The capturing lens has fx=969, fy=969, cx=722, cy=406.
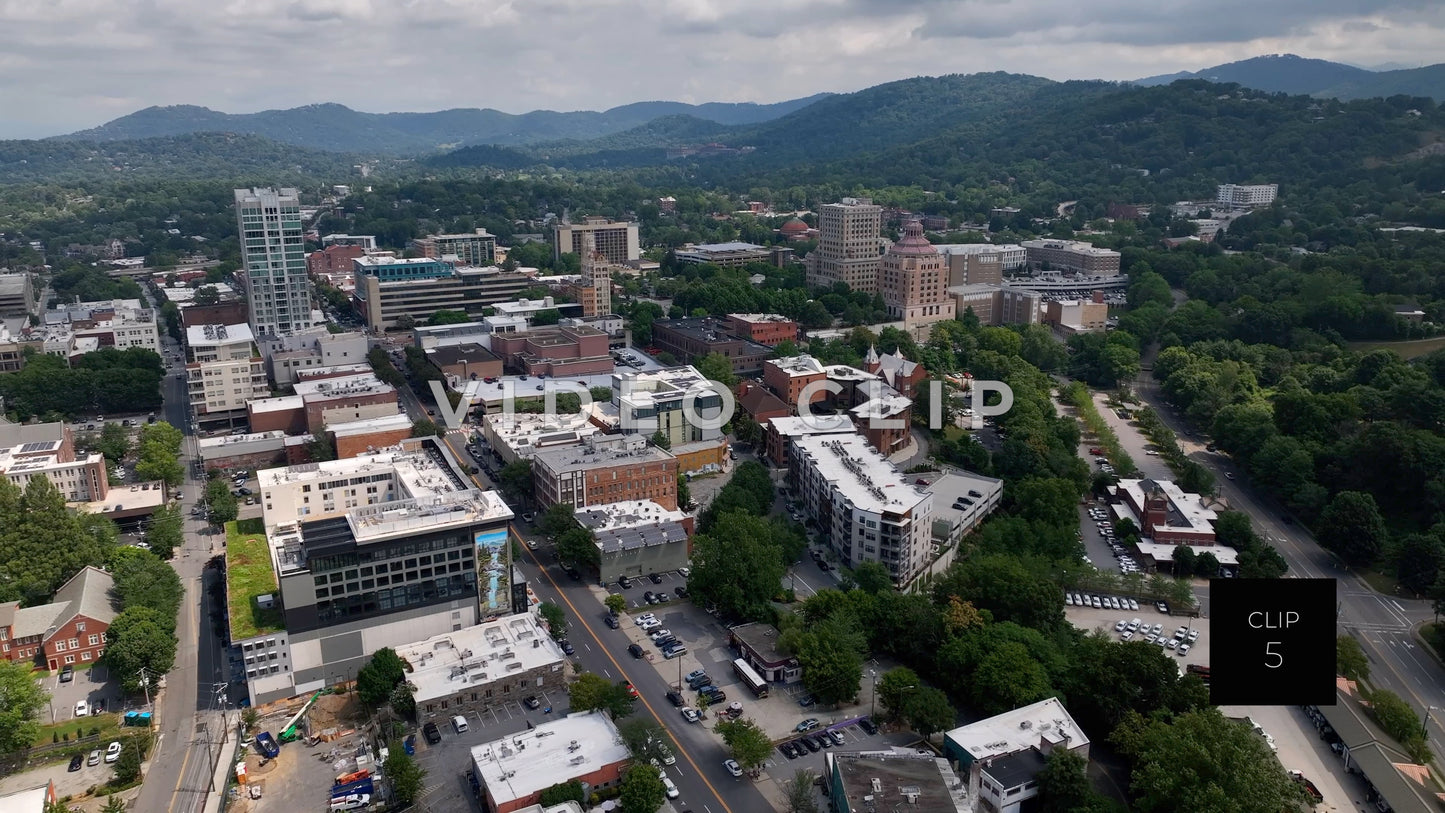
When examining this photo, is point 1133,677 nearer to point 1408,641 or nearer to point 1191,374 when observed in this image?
point 1408,641

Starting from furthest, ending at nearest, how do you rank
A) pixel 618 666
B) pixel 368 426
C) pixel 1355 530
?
1. pixel 368 426
2. pixel 1355 530
3. pixel 618 666

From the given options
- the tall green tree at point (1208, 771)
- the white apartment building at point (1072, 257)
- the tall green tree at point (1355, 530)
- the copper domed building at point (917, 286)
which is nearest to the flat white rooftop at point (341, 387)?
the copper domed building at point (917, 286)

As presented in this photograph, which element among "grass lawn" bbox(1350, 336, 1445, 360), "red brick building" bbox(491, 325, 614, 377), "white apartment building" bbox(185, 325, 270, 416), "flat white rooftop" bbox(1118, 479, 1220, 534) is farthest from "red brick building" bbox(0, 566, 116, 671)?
"grass lawn" bbox(1350, 336, 1445, 360)

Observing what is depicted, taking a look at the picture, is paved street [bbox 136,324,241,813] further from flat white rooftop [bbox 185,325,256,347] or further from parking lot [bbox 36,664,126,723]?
flat white rooftop [bbox 185,325,256,347]

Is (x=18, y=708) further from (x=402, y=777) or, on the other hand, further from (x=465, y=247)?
(x=465, y=247)

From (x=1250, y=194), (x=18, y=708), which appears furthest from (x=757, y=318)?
(x=1250, y=194)
